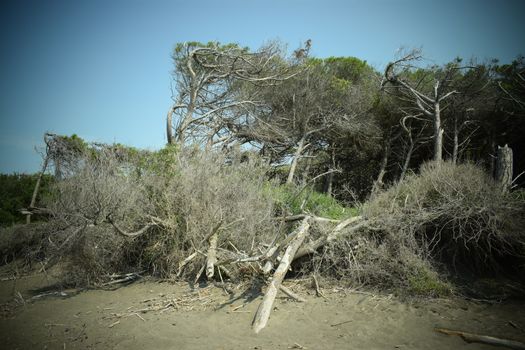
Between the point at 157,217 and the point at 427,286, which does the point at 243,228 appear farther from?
the point at 427,286

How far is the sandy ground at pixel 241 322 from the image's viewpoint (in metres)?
4.92

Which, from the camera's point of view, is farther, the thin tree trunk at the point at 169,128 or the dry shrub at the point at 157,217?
the thin tree trunk at the point at 169,128

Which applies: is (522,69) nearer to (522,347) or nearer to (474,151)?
(474,151)

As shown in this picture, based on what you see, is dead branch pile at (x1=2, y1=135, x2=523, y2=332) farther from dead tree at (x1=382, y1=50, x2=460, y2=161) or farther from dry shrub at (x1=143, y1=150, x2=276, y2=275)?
dead tree at (x1=382, y1=50, x2=460, y2=161)

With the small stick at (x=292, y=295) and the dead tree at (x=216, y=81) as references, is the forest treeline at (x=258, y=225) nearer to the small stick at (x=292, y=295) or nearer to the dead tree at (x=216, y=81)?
the small stick at (x=292, y=295)

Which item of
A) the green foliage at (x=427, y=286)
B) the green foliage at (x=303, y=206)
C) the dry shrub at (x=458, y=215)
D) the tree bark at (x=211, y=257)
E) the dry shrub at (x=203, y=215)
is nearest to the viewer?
the green foliage at (x=427, y=286)

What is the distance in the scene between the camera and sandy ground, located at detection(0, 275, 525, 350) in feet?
16.1

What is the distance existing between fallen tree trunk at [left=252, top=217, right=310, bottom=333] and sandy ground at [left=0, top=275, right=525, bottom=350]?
0.16 metres

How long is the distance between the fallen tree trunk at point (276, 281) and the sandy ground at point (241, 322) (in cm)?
16

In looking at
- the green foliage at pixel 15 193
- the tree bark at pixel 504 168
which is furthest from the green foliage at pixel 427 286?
the green foliage at pixel 15 193

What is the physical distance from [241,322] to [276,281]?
1.02m

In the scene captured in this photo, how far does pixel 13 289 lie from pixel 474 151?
2182 centimetres

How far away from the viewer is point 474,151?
1780cm

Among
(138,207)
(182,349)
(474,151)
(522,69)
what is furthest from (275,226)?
(474,151)
